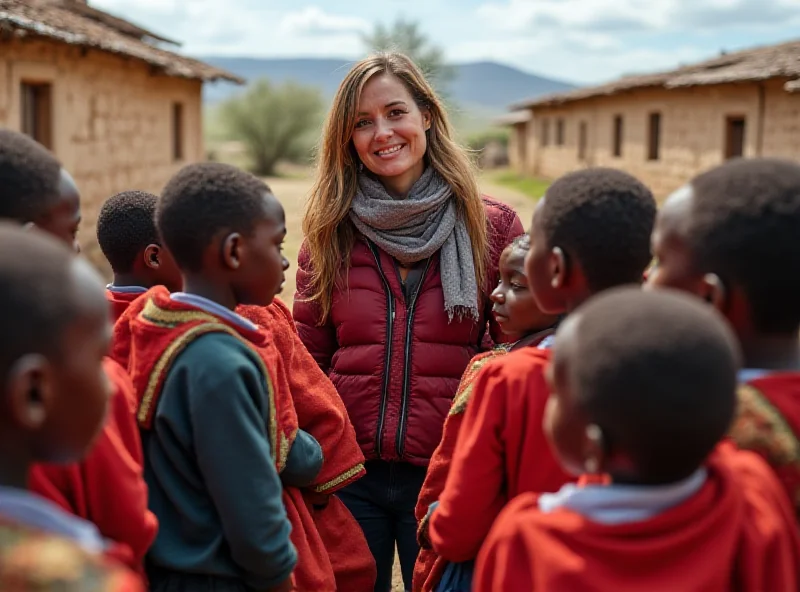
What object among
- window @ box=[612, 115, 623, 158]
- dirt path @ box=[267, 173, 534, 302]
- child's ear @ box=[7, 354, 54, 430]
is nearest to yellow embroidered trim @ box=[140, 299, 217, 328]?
child's ear @ box=[7, 354, 54, 430]

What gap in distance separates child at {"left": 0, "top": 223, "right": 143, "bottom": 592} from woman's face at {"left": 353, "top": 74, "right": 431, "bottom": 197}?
170 cm

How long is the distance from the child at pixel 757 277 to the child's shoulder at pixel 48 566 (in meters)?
0.99

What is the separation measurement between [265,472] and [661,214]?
948mm

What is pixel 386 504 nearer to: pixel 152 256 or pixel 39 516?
pixel 152 256

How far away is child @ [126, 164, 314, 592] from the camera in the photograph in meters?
1.89

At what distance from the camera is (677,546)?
1308 millimetres

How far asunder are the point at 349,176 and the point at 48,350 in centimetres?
186

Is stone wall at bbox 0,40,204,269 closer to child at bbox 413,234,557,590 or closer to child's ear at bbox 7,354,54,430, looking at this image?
child at bbox 413,234,557,590

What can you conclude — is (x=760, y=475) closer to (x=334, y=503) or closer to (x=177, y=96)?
(x=334, y=503)

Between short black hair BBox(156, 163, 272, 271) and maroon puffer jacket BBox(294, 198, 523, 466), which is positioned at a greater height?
short black hair BBox(156, 163, 272, 271)

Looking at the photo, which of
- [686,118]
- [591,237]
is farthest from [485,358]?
[686,118]

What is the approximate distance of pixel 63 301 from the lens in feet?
4.16

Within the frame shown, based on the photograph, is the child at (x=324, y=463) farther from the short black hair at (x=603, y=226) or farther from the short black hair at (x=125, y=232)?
the short black hair at (x=603, y=226)

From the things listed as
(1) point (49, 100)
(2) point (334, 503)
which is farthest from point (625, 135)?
(2) point (334, 503)
